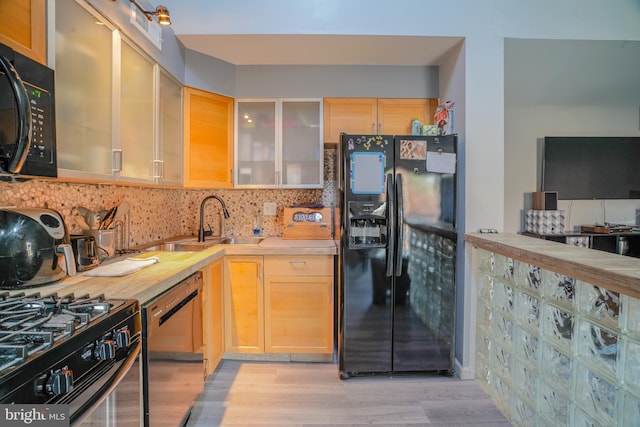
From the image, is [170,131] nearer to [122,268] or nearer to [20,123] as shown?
[122,268]

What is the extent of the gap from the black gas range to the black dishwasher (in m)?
0.13

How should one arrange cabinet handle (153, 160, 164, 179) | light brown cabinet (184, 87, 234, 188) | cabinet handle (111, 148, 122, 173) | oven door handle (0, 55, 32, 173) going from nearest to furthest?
oven door handle (0, 55, 32, 173) < cabinet handle (111, 148, 122, 173) < cabinet handle (153, 160, 164, 179) < light brown cabinet (184, 87, 234, 188)

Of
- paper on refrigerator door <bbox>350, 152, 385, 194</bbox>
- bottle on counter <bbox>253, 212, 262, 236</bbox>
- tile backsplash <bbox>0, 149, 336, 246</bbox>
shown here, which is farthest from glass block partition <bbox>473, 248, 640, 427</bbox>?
bottle on counter <bbox>253, 212, 262, 236</bbox>

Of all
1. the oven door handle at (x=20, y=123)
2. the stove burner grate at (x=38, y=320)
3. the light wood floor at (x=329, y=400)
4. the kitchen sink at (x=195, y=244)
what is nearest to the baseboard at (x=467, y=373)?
the light wood floor at (x=329, y=400)

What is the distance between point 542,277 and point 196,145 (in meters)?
2.37

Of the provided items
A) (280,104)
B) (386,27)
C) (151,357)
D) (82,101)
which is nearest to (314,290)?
(151,357)

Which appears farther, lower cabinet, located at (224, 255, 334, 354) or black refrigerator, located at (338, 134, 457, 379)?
lower cabinet, located at (224, 255, 334, 354)

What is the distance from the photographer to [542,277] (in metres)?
1.41

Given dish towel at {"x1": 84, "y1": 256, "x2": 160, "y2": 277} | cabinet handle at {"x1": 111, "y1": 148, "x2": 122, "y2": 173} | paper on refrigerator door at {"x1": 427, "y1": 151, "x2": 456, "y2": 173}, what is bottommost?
dish towel at {"x1": 84, "y1": 256, "x2": 160, "y2": 277}

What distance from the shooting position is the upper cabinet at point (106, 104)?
1231 mm

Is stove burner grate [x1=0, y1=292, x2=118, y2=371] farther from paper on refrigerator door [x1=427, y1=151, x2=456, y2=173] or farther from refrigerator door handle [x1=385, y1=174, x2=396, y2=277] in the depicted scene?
paper on refrigerator door [x1=427, y1=151, x2=456, y2=173]

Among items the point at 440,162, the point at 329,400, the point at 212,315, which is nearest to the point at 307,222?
the point at 212,315

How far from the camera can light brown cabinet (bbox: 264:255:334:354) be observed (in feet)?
7.32

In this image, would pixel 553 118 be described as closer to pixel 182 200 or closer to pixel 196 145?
pixel 196 145
